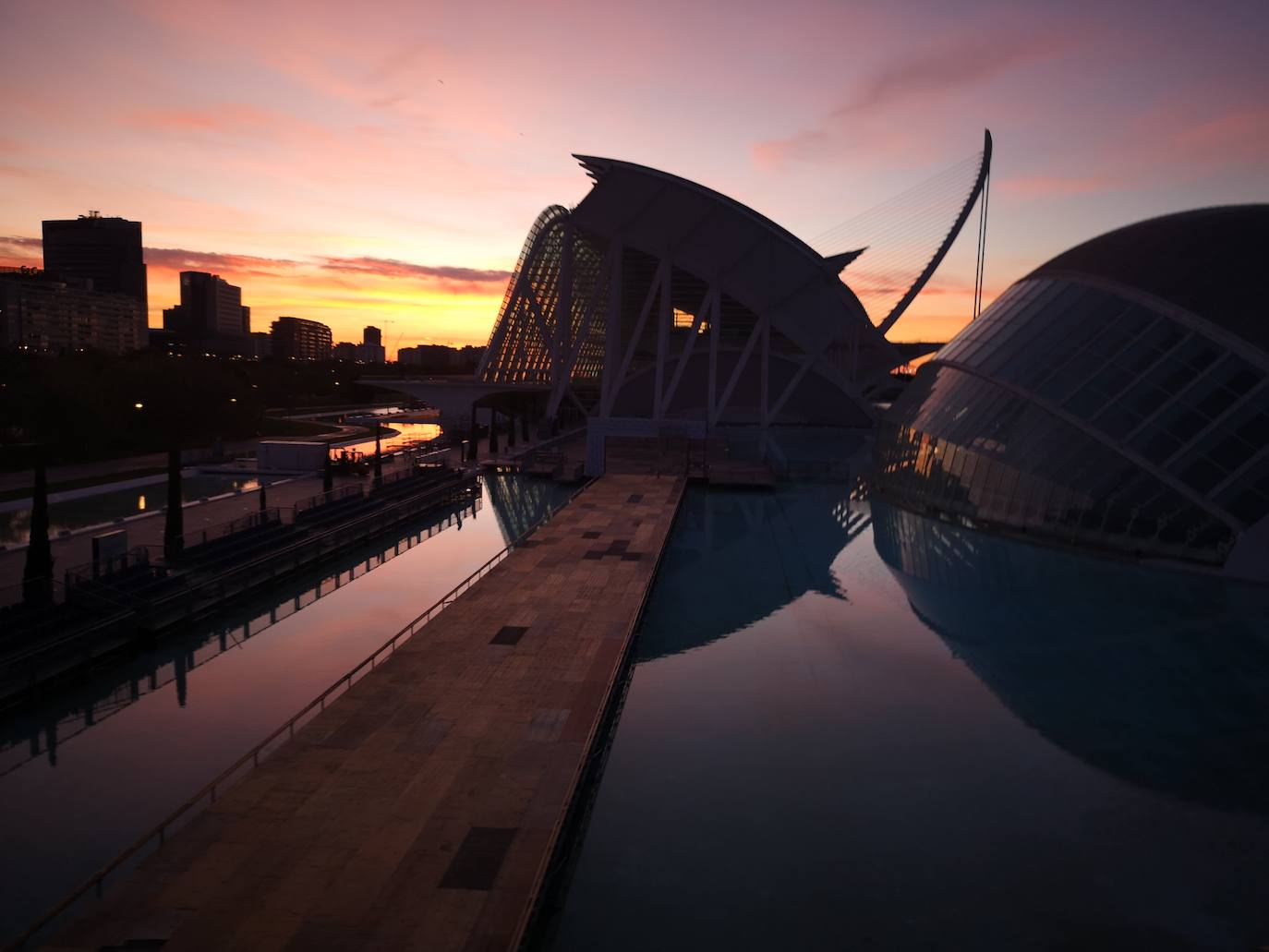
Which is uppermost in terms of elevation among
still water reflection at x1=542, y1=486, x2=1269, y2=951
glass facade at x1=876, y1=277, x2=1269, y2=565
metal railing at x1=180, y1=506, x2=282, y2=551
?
glass facade at x1=876, y1=277, x2=1269, y2=565

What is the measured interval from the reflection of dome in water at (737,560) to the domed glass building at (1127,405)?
5173mm

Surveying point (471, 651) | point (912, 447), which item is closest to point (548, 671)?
point (471, 651)

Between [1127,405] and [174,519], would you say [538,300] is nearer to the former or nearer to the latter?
[174,519]

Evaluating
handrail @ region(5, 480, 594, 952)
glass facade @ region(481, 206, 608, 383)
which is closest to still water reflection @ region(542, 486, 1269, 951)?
handrail @ region(5, 480, 594, 952)

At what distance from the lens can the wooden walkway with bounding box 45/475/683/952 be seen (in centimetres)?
800

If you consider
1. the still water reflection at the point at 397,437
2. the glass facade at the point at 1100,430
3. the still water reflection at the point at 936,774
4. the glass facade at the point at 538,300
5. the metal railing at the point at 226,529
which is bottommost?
the still water reflection at the point at 936,774

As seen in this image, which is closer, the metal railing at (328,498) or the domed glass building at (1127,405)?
the domed glass building at (1127,405)

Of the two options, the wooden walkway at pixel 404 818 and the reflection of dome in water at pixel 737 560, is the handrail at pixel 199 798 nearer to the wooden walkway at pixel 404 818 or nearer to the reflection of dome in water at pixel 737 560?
the wooden walkway at pixel 404 818

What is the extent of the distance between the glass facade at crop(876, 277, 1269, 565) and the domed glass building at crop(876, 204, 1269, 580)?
0.05 meters

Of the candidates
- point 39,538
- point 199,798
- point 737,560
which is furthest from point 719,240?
point 199,798

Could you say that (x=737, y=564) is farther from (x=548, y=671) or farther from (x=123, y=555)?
(x=123, y=555)

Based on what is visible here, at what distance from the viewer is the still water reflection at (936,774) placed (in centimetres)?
895

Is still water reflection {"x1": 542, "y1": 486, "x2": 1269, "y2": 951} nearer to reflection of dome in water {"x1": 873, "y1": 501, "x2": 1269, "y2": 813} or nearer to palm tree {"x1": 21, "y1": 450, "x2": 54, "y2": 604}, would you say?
reflection of dome in water {"x1": 873, "y1": 501, "x2": 1269, "y2": 813}

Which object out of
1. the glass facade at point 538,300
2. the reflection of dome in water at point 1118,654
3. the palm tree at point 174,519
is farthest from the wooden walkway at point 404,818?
the glass facade at point 538,300
